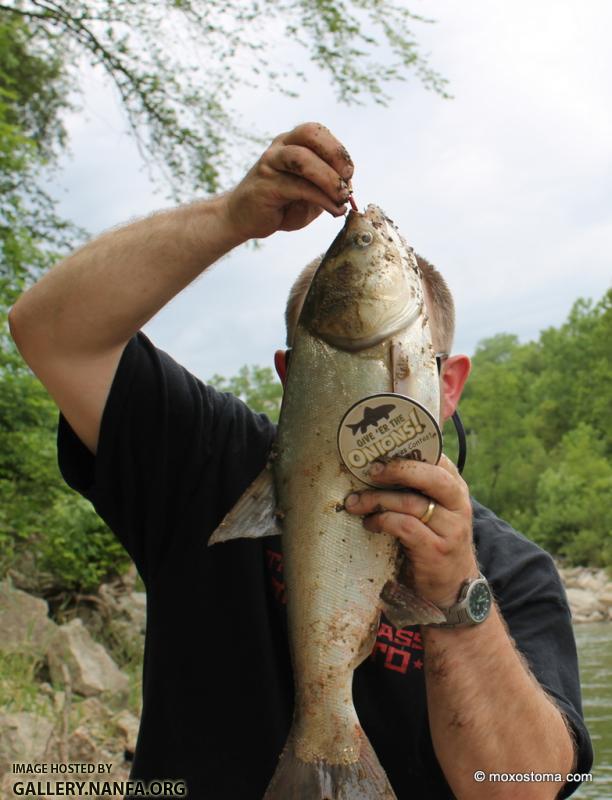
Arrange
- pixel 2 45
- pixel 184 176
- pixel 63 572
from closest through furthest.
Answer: pixel 2 45 < pixel 184 176 < pixel 63 572

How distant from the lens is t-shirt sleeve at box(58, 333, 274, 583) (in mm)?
2762

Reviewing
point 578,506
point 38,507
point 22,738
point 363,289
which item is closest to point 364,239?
point 363,289

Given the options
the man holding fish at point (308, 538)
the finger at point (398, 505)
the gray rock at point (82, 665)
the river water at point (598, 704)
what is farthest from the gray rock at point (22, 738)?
the river water at point (598, 704)

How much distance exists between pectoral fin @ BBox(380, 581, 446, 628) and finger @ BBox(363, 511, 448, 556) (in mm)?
149

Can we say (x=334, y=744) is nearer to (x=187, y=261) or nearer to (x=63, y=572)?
(x=187, y=261)

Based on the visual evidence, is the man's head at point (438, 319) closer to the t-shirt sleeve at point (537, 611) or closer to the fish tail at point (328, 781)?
the t-shirt sleeve at point (537, 611)

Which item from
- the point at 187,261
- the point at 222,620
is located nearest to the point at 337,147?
the point at 187,261

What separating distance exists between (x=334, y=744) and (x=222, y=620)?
75cm

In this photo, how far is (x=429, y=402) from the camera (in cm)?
225

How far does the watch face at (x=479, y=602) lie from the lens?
2.27 metres

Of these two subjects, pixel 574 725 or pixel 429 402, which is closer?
pixel 429 402

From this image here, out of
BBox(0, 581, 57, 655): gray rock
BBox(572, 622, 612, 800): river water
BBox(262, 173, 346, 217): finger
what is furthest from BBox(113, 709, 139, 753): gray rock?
BBox(262, 173, 346, 217): finger

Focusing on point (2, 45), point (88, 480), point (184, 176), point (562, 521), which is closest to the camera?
point (88, 480)

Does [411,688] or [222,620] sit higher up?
[222,620]
